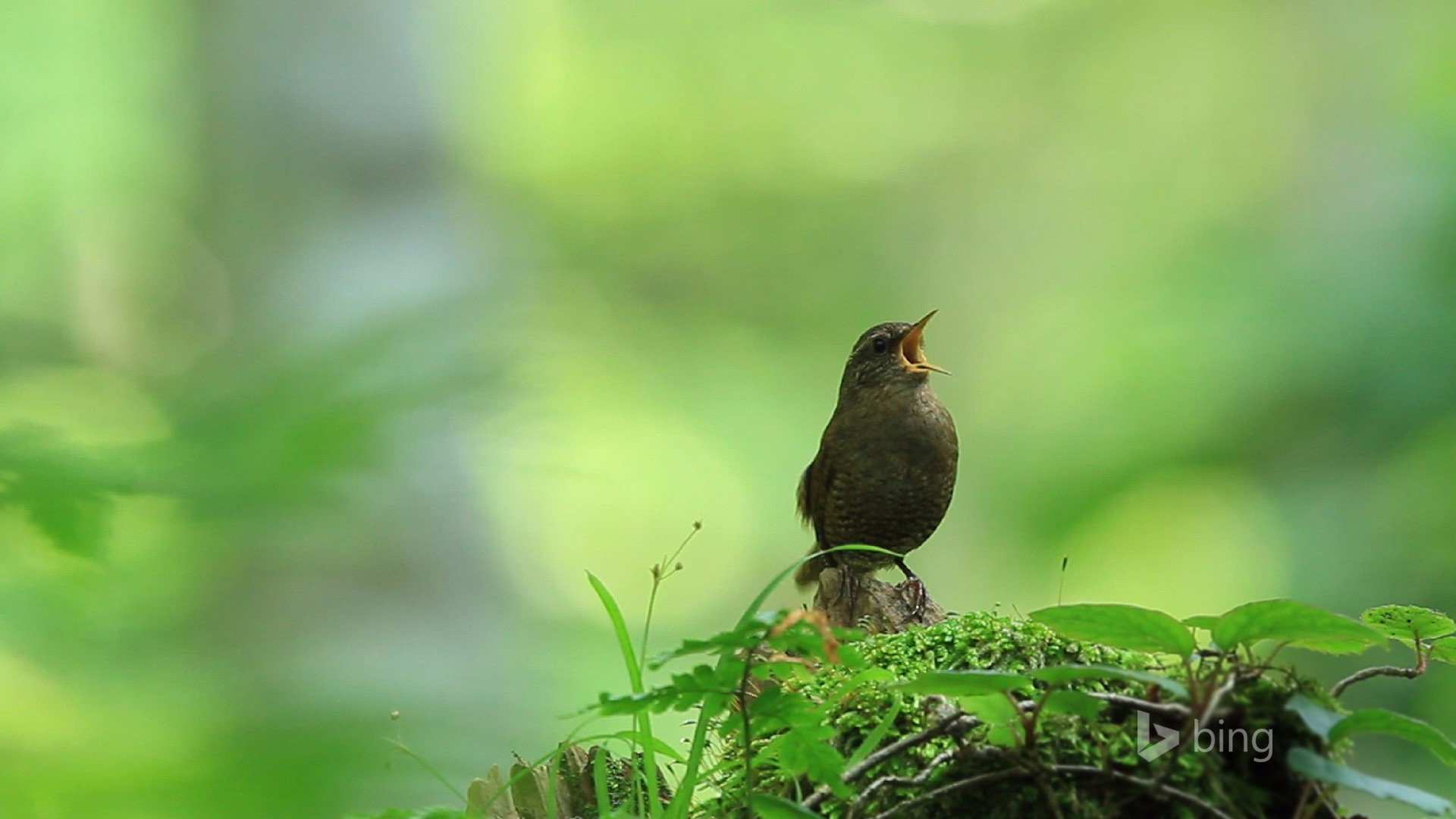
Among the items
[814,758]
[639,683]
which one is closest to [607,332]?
[639,683]

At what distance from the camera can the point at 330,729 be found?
188 centimetres

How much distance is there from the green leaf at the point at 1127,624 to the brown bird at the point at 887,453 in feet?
5.61

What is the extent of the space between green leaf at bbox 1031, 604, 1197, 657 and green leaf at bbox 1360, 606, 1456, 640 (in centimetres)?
49

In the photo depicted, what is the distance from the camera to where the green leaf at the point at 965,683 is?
110cm

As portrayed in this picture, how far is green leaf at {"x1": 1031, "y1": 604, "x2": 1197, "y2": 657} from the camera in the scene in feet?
3.87

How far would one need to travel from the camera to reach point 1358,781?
106 cm

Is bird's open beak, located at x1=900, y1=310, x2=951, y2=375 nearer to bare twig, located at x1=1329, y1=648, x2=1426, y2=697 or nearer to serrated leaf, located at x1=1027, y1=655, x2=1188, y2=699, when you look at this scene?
bare twig, located at x1=1329, y1=648, x2=1426, y2=697

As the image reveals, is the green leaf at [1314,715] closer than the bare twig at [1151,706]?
Yes

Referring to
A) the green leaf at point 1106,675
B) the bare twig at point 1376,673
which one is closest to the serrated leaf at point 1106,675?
the green leaf at point 1106,675

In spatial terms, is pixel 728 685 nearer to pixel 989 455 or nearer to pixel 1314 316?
pixel 1314 316

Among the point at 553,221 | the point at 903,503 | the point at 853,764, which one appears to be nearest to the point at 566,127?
the point at 553,221

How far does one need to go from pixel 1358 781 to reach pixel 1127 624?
248 millimetres

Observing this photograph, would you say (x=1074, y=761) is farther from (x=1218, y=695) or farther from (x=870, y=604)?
(x=870, y=604)

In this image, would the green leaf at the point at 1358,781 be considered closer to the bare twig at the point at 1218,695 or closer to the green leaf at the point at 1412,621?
the bare twig at the point at 1218,695
